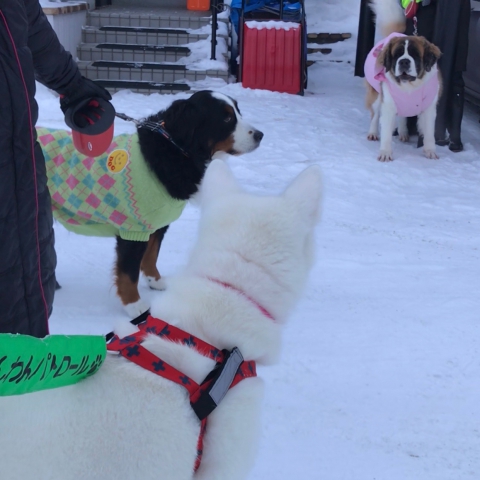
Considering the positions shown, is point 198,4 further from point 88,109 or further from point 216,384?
point 216,384

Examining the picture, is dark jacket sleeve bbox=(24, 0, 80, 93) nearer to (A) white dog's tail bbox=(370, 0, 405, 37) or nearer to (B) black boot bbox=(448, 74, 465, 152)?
(B) black boot bbox=(448, 74, 465, 152)

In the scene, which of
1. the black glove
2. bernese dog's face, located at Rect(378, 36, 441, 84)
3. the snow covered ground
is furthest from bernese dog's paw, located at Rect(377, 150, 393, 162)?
the black glove

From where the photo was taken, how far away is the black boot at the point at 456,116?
258 inches

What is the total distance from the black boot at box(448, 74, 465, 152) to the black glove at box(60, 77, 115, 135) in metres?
5.36

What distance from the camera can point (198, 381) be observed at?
4.30 ft

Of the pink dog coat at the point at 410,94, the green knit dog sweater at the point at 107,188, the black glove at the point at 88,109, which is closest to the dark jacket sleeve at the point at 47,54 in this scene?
the black glove at the point at 88,109

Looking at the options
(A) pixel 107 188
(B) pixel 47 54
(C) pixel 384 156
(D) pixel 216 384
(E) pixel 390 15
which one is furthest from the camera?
(E) pixel 390 15

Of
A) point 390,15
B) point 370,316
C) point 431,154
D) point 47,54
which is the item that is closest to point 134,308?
point 370,316

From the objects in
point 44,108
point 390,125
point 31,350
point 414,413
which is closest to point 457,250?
point 414,413

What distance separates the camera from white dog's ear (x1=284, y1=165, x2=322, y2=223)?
1479 mm

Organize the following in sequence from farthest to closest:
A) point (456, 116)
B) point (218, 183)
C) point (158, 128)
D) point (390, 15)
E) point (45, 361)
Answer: point (390, 15) < point (456, 116) < point (158, 128) < point (218, 183) < point (45, 361)

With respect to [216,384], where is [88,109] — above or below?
above

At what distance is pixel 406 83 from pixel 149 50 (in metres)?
4.47

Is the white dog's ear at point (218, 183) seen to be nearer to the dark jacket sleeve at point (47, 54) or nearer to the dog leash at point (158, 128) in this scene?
the dark jacket sleeve at point (47, 54)
